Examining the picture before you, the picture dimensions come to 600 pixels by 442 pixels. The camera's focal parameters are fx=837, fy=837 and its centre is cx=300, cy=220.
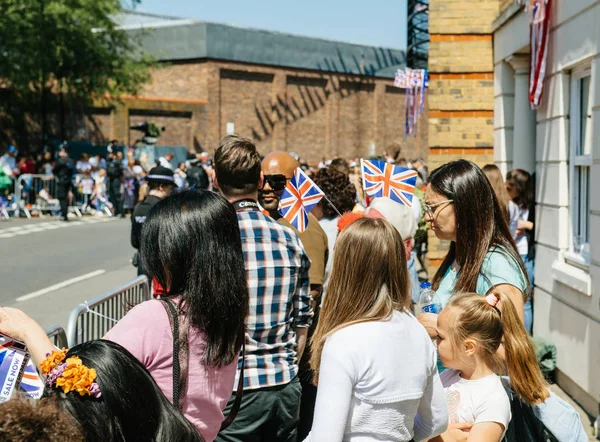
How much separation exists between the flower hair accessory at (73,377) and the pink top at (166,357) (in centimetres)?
59

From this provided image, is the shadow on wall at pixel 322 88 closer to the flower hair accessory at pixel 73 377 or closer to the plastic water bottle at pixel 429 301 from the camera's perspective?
the plastic water bottle at pixel 429 301

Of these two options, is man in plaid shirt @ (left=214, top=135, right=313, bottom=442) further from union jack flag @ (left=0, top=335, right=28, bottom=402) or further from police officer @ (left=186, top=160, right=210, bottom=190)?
police officer @ (left=186, top=160, right=210, bottom=190)

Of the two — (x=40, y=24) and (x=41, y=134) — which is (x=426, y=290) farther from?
(x=41, y=134)

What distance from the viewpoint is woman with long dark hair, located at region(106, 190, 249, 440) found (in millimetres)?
2768

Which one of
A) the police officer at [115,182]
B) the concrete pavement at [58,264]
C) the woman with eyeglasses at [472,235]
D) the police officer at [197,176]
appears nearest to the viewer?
the woman with eyeglasses at [472,235]

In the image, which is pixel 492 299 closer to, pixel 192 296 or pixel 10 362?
pixel 192 296

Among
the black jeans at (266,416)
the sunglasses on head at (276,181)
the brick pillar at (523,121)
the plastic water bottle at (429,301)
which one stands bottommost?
the black jeans at (266,416)

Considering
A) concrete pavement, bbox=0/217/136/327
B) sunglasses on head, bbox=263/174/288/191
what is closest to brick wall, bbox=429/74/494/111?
concrete pavement, bbox=0/217/136/327

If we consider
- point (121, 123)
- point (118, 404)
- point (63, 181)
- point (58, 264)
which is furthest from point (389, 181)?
point (121, 123)

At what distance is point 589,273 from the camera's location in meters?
7.16

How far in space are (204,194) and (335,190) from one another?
4.04 metres

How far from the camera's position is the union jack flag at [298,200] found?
5.79m

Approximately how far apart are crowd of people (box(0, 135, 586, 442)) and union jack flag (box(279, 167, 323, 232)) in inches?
64.2

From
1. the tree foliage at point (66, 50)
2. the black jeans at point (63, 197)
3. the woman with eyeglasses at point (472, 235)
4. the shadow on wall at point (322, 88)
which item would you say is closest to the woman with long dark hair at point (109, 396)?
the woman with eyeglasses at point (472, 235)
